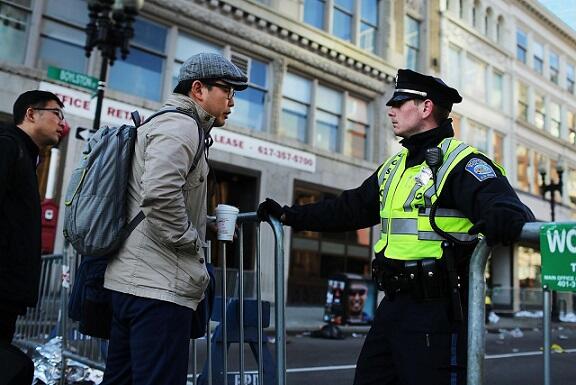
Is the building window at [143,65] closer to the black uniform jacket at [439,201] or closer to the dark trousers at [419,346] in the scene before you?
the black uniform jacket at [439,201]

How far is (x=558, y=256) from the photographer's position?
1951 mm

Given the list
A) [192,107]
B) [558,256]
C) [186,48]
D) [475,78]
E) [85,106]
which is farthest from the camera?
[475,78]

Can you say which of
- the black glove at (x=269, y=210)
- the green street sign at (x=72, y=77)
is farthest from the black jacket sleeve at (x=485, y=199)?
the green street sign at (x=72, y=77)

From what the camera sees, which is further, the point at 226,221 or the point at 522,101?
the point at 522,101

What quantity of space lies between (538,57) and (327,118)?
58.5 ft

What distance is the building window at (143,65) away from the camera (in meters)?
13.9

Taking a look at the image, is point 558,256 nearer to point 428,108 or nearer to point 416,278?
point 416,278

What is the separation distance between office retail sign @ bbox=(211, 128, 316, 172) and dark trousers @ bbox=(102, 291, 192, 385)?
12.2 metres

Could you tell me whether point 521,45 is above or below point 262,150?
above

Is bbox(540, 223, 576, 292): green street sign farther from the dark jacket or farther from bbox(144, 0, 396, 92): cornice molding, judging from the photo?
bbox(144, 0, 396, 92): cornice molding

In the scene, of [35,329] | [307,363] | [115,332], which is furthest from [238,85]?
[307,363]

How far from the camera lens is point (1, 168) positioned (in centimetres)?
309

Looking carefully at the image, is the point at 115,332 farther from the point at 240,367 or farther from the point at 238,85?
the point at 238,85

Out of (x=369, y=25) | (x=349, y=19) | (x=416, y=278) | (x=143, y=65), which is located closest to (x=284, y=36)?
(x=349, y=19)
